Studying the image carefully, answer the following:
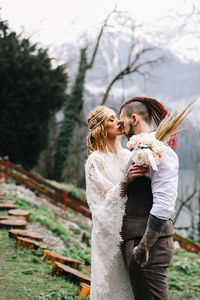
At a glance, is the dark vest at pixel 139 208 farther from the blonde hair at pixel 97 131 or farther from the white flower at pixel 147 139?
the blonde hair at pixel 97 131

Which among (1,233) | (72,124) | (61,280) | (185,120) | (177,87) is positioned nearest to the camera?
(185,120)

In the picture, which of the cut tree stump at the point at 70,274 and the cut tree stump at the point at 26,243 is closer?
the cut tree stump at the point at 70,274

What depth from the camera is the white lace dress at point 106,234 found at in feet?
8.77

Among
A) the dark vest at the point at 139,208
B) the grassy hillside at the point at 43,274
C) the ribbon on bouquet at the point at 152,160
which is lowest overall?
the grassy hillside at the point at 43,274

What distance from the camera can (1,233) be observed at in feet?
21.6

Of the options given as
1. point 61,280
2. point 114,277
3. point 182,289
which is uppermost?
point 114,277

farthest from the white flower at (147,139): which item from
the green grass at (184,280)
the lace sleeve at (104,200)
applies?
the green grass at (184,280)

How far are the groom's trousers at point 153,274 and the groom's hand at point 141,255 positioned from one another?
0.07 meters

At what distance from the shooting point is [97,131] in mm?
3213

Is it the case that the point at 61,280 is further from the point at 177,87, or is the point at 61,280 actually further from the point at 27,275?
the point at 177,87

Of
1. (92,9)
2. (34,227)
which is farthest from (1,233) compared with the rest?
(92,9)

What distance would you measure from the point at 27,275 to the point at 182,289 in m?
2.86

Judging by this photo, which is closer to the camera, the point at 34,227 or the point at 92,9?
the point at 34,227

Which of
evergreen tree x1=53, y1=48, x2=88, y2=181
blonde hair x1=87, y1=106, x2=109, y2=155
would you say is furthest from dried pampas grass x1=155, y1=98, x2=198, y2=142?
evergreen tree x1=53, y1=48, x2=88, y2=181
